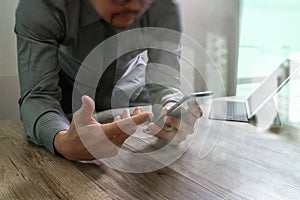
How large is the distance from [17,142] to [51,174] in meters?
0.18

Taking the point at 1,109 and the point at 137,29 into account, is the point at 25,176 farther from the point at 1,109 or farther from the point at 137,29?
the point at 1,109

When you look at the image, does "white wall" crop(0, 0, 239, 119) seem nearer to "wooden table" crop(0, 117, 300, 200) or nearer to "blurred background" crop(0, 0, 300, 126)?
"blurred background" crop(0, 0, 300, 126)

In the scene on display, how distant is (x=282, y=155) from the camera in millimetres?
511

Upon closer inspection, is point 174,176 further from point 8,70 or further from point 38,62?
point 8,70

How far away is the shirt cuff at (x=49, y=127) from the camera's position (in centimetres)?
52

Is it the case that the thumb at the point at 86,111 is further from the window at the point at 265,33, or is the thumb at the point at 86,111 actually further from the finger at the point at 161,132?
the window at the point at 265,33

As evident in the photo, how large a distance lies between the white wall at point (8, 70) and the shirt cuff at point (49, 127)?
71 cm

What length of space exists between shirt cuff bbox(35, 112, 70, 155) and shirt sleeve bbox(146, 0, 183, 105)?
0.22 metres

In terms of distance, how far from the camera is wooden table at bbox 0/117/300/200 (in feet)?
1.22

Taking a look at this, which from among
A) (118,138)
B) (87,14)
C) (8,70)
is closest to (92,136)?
(118,138)

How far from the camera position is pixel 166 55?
2.44ft

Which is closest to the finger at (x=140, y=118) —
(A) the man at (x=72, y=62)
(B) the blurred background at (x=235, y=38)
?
(A) the man at (x=72, y=62)

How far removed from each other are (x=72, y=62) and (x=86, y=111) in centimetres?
34

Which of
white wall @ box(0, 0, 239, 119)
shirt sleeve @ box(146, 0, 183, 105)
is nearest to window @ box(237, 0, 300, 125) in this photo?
white wall @ box(0, 0, 239, 119)
